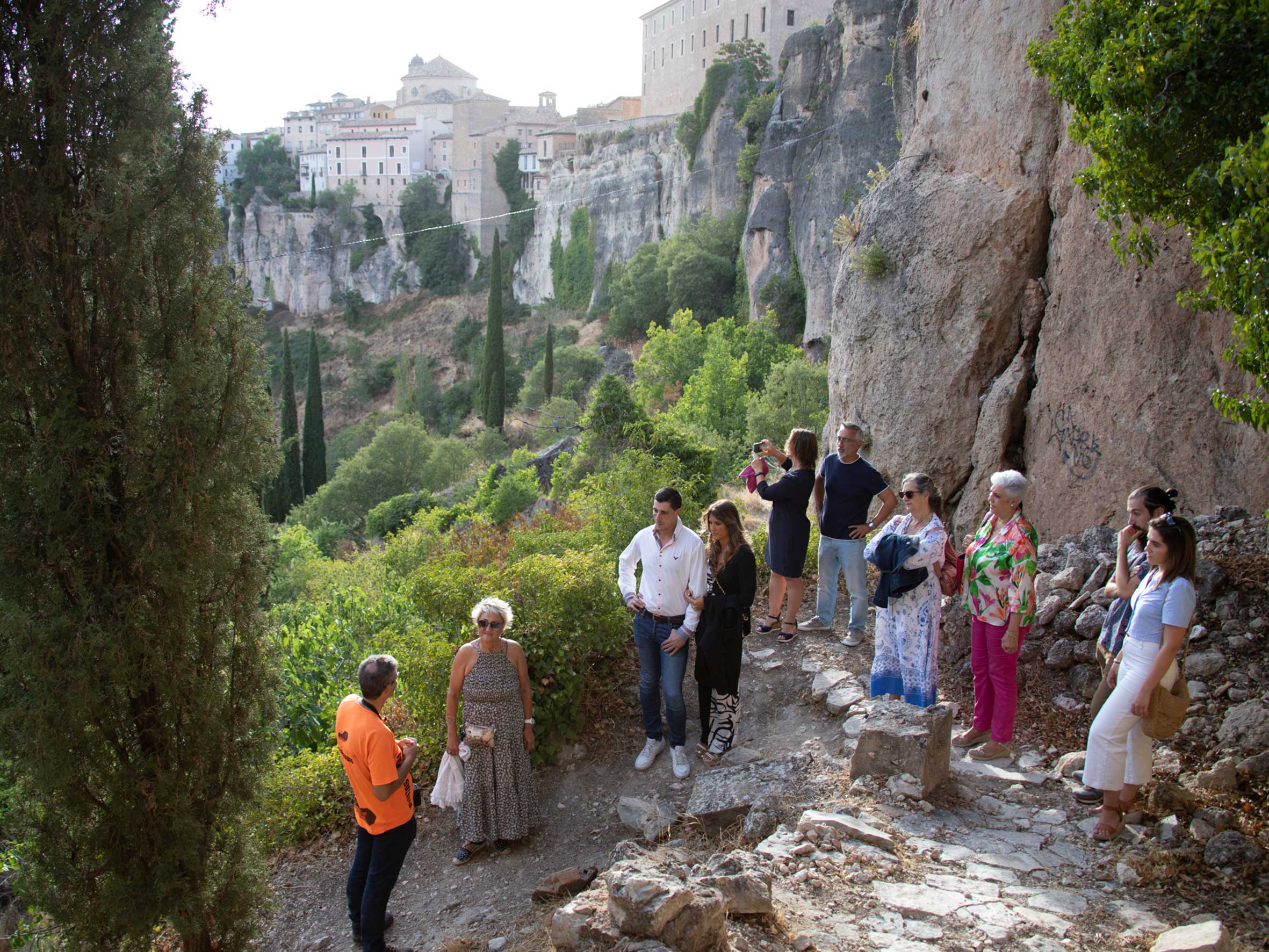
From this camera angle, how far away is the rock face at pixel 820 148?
2745 cm

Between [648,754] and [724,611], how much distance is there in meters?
Result: 1.15

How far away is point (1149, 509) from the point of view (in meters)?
4.55

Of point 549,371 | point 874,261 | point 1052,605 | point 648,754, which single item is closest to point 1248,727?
point 1052,605

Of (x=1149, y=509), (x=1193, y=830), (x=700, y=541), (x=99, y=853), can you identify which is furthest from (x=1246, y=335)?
(x=99, y=853)

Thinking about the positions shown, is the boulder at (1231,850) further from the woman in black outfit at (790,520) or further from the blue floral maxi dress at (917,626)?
the woman in black outfit at (790,520)

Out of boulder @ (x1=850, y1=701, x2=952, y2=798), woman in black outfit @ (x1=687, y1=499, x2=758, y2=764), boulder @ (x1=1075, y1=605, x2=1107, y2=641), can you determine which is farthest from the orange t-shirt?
boulder @ (x1=1075, y1=605, x2=1107, y2=641)

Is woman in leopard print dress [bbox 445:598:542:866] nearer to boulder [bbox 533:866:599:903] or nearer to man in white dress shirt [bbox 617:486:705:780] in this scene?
boulder [bbox 533:866:599:903]

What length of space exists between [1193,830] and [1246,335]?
2.26 meters

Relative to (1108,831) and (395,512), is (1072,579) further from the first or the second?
(395,512)

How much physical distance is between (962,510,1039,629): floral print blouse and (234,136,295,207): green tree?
Answer: 7703 cm

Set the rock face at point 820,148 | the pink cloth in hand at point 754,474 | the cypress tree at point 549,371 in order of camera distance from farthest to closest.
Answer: the cypress tree at point 549,371 < the rock face at point 820,148 < the pink cloth in hand at point 754,474

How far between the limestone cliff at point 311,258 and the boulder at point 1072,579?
64.0 metres

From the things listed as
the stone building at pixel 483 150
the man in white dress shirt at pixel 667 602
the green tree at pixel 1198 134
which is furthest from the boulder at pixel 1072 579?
the stone building at pixel 483 150

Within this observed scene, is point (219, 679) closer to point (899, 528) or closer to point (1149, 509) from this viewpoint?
point (899, 528)
